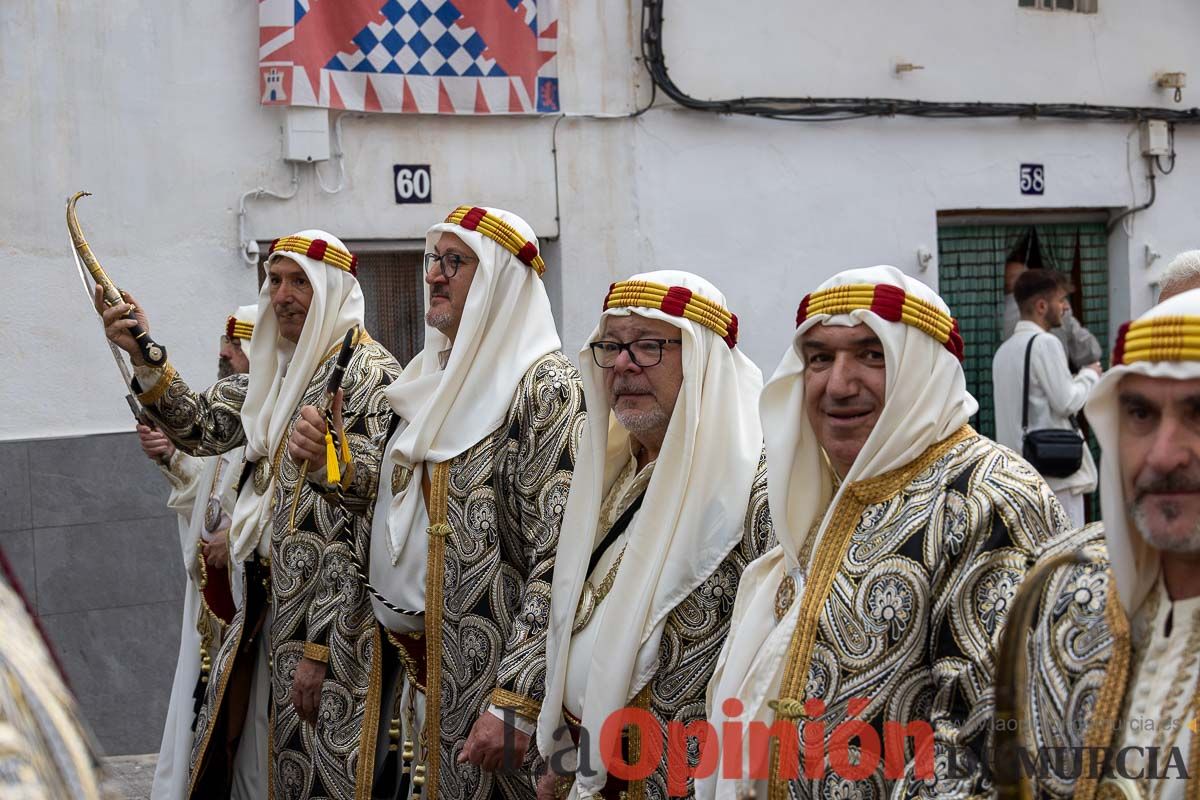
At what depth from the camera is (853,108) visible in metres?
9.91

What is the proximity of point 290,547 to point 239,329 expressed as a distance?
1.95 metres

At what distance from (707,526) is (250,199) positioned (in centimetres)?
493

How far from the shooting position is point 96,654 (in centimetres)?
754

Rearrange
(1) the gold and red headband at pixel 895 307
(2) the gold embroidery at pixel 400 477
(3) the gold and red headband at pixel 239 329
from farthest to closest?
(3) the gold and red headband at pixel 239 329
(2) the gold embroidery at pixel 400 477
(1) the gold and red headband at pixel 895 307

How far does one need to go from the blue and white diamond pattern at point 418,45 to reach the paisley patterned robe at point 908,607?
5712mm

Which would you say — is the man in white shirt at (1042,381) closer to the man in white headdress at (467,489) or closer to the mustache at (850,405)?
the man in white headdress at (467,489)

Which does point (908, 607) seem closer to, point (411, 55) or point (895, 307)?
point (895, 307)

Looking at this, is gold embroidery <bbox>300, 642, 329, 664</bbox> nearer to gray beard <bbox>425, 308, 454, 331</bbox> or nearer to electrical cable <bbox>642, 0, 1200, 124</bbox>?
gray beard <bbox>425, 308, 454, 331</bbox>

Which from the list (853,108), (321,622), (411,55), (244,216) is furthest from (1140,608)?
(853,108)

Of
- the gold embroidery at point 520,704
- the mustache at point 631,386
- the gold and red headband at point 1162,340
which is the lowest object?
the gold embroidery at point 520,704

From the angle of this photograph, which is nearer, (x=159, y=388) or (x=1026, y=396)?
(x=159, y=388)

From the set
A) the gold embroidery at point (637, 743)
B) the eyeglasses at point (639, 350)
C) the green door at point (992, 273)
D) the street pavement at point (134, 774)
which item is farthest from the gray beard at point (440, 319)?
the green door at point (992, 273)

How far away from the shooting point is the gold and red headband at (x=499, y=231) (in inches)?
193

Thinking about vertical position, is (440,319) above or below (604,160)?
below
